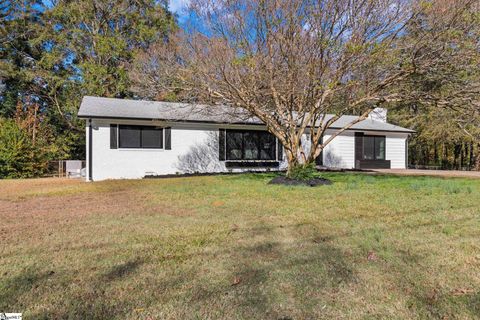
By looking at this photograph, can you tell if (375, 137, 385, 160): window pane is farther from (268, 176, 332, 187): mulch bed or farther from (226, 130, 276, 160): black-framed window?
(268, 176, 332, 187): mulch bed

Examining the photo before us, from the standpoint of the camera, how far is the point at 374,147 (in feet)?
60.3

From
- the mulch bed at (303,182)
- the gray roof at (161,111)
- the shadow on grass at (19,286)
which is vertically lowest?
the shadow on grass at (19,286)

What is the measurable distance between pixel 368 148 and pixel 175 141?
10.4m

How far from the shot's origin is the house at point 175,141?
1275 centimetres

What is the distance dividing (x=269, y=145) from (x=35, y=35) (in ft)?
56.1

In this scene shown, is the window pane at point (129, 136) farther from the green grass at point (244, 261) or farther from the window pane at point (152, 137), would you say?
the green grass at point (244, 261)

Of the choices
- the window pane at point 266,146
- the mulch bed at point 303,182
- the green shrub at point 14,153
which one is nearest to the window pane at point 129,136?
the green shrub at point 14,153

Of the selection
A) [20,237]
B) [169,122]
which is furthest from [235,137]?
[20,237]

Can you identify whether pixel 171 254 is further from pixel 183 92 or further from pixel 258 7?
pixel 183 92

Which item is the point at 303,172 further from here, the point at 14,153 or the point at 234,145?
the point at 14,153

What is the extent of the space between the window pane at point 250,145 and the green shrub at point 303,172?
5.54 metres

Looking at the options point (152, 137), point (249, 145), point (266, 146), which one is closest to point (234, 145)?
point (249, 145)

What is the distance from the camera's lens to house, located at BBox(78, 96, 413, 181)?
12750 mm

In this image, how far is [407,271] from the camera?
9.93ft
